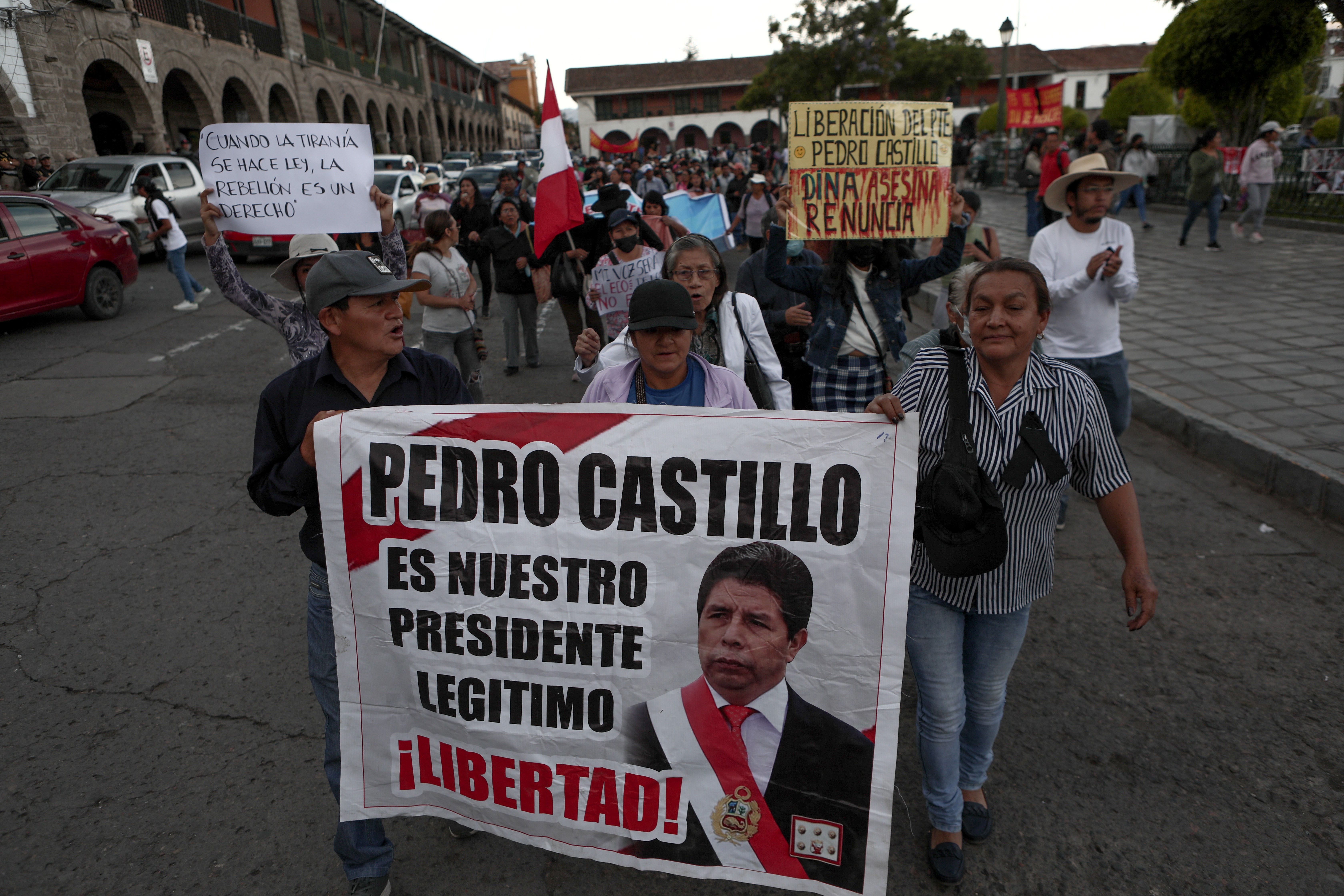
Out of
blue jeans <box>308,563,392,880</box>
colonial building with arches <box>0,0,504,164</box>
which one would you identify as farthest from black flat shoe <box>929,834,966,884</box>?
colonial building with arches <box>0,0,504,164</box>

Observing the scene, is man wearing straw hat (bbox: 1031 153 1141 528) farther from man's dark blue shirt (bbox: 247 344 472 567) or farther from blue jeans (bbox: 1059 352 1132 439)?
man's dark blue shirt (bbox: 247 344 472 567)

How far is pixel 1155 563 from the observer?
426 centimetres

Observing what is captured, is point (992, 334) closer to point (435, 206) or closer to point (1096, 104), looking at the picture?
point (435, 206)

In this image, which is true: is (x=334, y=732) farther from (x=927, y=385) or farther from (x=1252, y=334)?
(x=1252, y=334)

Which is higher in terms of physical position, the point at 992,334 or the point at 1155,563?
the point at 992,334

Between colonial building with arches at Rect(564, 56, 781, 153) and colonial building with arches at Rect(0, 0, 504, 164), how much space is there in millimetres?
26214

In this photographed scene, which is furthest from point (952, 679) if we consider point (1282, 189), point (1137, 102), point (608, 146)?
point (1137, 102)

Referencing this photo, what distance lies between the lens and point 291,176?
4.57m

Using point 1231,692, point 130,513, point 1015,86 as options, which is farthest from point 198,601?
point 1015,86

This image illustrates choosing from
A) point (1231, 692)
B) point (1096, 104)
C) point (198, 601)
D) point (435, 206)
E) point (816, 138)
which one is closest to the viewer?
point (1231, 692)

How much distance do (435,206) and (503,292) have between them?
6.83 meters

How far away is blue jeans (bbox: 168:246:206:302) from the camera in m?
11.4

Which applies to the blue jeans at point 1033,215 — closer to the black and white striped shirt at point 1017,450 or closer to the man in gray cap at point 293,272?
the man in gray cap at point 293,272

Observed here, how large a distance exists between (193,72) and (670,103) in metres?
55.7
